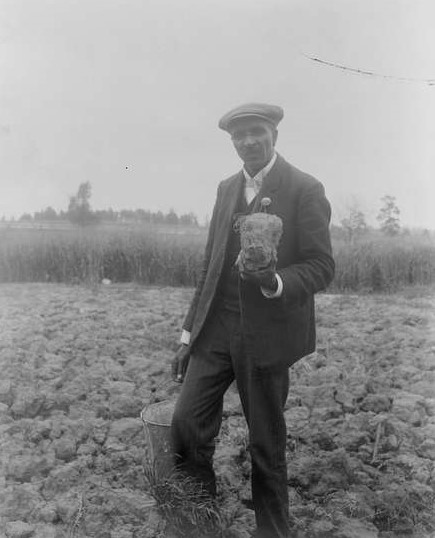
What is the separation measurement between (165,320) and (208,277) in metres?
4.50

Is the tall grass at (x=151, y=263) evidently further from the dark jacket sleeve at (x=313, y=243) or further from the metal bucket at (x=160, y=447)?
the dark jacket sleeve at (x=313, y=243)

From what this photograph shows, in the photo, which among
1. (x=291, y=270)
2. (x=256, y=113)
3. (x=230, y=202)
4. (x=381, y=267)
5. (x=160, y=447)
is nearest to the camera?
(x=291, y=270)

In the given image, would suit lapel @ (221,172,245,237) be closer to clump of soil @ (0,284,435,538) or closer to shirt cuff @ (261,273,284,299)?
shirt cuff @ (261,273,284,299)

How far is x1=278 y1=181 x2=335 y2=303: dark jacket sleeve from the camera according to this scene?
2330 mm

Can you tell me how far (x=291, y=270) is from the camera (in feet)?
7.57

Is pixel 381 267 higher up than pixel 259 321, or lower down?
lower down

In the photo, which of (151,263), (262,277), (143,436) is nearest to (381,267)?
(151,263)

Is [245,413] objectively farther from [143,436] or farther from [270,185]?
[143,436]

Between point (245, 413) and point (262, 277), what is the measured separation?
0.69 metres

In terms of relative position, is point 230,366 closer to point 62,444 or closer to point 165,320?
point 62,444

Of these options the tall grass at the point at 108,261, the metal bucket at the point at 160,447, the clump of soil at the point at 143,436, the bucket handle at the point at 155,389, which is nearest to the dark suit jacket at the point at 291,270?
the metal bucket at the point at 160,447

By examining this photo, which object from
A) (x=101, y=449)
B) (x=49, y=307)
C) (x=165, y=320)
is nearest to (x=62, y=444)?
(x=101, y=449)

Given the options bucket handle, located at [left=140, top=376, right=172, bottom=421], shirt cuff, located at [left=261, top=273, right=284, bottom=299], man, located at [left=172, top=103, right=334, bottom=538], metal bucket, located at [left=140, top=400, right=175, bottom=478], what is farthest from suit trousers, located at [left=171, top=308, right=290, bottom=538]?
bucket handle, located at [left=140, top=376, right=172, bottom=421]

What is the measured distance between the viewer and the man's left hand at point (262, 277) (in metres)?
2.14
